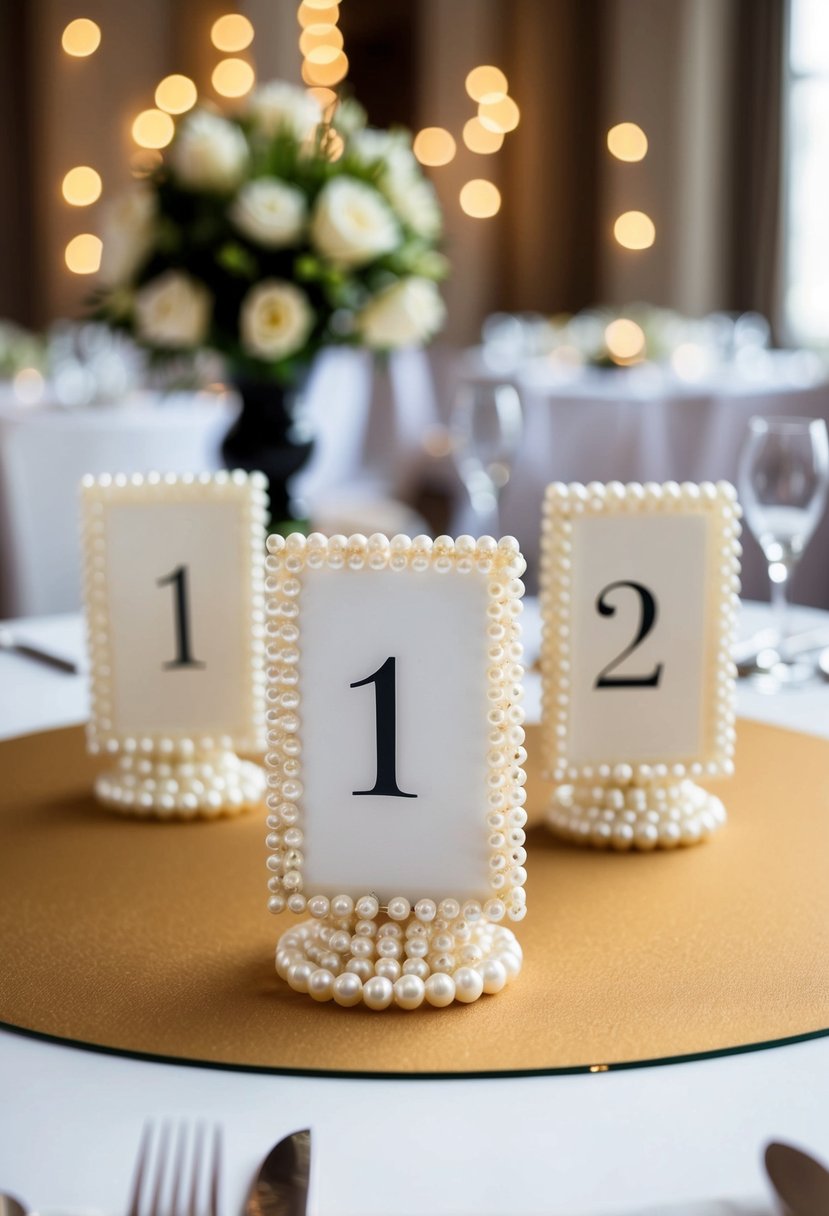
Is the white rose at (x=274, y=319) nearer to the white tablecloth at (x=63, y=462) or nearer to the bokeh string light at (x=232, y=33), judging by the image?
the white tablecloth at (x=63, y=462)

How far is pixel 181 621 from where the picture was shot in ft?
3.72

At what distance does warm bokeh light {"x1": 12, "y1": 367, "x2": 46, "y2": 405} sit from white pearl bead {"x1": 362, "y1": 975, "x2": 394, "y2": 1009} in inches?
151

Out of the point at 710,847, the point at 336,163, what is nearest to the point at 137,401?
the point at 336,163

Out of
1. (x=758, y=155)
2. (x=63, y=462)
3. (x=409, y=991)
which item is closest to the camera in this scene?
(x=409, y=991)

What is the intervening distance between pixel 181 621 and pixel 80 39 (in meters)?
7.51

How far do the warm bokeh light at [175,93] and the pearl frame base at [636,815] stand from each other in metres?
7.59

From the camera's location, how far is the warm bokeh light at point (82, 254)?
8180 mm

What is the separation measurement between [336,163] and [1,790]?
103cm

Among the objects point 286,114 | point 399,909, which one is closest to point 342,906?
point 399,909

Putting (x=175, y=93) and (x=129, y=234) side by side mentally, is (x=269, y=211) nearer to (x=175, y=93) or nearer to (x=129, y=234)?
(x=129, y=234)

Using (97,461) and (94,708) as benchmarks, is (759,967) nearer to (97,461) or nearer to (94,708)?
(94,708)

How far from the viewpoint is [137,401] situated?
4.07 meters

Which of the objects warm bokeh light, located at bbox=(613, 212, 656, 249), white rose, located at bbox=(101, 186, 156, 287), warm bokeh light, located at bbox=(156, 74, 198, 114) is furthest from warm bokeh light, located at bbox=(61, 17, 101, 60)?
white rose, located at bbox=(101, 186, 156, 287)

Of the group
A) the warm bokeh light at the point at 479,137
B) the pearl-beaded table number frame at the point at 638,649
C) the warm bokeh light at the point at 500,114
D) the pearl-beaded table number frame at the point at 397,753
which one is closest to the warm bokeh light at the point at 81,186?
the warm bokeh light at the point at 479,137
